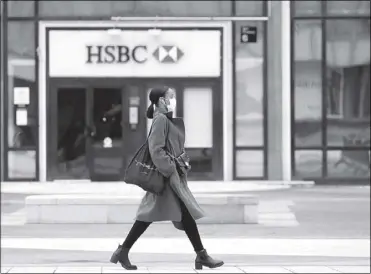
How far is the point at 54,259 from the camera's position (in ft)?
32.1

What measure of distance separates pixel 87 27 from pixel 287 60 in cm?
558

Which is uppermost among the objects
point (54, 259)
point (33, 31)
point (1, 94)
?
point (33, 31)

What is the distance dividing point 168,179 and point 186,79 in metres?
20.6

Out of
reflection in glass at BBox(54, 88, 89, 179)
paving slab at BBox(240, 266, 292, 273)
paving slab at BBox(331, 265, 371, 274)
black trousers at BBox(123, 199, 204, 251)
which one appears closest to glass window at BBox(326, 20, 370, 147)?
reflection in glass at BBox(54, 88, 89, 179)

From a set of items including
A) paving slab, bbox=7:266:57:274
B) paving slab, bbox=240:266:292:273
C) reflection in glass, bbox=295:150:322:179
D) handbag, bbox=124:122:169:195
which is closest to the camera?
handbag, bbox=124:122:169:195

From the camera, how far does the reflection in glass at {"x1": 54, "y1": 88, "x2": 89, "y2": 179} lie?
24.2 metres

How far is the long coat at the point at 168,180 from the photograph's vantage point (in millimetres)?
3250

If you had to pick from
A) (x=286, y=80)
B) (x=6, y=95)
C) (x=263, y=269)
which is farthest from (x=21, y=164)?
(x=263, y=269)

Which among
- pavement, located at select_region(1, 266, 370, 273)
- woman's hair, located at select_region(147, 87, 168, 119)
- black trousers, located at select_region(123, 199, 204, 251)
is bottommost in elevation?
pavement, located at select_region(1, 266, 370, 273)

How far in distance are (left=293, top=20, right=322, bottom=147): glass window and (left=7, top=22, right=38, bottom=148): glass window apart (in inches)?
286

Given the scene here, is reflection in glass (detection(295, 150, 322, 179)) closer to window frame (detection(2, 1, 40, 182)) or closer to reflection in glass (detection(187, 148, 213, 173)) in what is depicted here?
reflection in glass (detection(187, 148, 213, 173))

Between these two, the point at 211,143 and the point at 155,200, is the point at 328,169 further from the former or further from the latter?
the point at 155,200

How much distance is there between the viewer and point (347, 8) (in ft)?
79.7

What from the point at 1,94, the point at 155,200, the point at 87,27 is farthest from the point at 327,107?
the point at 155,200
